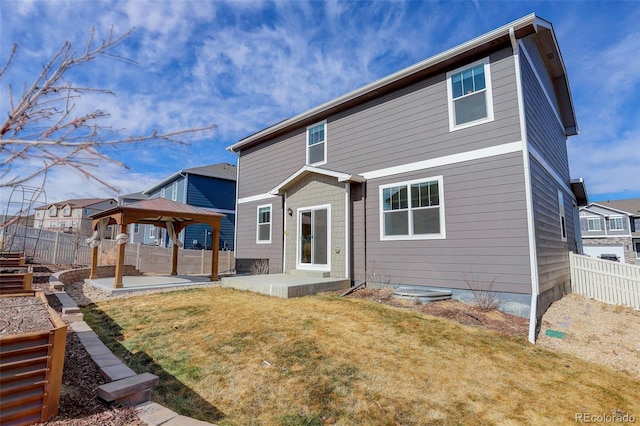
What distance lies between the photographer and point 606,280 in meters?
8.45

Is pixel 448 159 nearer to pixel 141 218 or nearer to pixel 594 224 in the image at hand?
pixel 141 218

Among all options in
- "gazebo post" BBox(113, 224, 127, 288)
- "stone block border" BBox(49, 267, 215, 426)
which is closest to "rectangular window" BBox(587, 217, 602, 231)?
"gazebo post" BBox(113, 224, 127, 288)

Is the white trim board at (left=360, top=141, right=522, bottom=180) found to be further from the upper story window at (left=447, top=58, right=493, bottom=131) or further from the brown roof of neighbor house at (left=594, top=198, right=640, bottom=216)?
the brown roof of neighbor house at (left=594, top=198, right=640, bottom=216)

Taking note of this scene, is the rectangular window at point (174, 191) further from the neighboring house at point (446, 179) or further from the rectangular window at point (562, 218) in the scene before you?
the rectangular window at point (562, 218)

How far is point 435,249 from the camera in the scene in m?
7.55

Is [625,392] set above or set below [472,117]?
below

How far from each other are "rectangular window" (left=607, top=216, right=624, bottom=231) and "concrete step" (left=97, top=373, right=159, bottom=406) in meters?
41.5

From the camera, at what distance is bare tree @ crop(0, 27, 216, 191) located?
1229 millimetres

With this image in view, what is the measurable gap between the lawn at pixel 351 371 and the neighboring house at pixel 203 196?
14.9 meters

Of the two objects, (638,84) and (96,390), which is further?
(638,84)

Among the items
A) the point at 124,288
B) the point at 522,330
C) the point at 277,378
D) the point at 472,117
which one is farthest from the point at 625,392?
the point at 124,288

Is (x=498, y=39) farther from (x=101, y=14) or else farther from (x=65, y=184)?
(x=65, y=184)

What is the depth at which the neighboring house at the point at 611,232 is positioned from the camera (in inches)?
1193

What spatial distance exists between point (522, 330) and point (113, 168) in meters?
6.48
